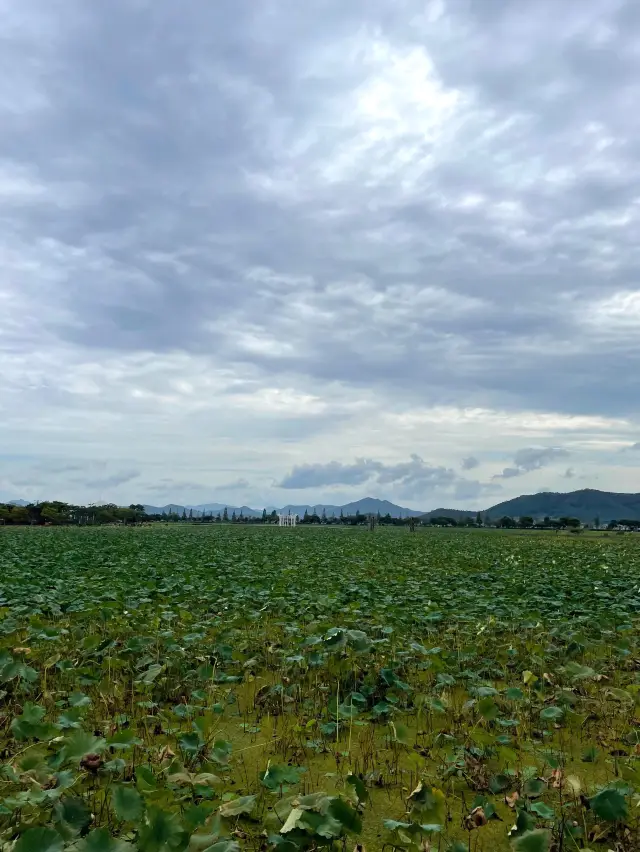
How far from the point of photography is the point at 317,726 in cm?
578

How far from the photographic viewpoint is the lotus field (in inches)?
141

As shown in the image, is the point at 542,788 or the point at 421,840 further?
the point at 542,788

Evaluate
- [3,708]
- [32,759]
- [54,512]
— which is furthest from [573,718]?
[54,512]

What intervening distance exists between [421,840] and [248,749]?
228 centimetres

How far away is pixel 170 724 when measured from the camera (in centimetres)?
573

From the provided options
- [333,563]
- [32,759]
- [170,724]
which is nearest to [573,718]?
[170,724]

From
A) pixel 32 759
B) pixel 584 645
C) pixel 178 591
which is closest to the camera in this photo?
pixel 32 759

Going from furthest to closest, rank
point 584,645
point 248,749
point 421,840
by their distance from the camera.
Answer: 1. point 584,645
2. point 248,749
3. point 421,840

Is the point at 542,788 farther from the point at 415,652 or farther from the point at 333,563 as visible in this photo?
the point at 333,563

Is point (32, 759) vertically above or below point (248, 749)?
above

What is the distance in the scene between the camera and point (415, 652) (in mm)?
7750

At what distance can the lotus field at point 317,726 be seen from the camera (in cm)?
359

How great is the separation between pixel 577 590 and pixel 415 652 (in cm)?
813

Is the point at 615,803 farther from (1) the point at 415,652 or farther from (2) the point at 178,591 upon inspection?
(2) the point at 178,591
